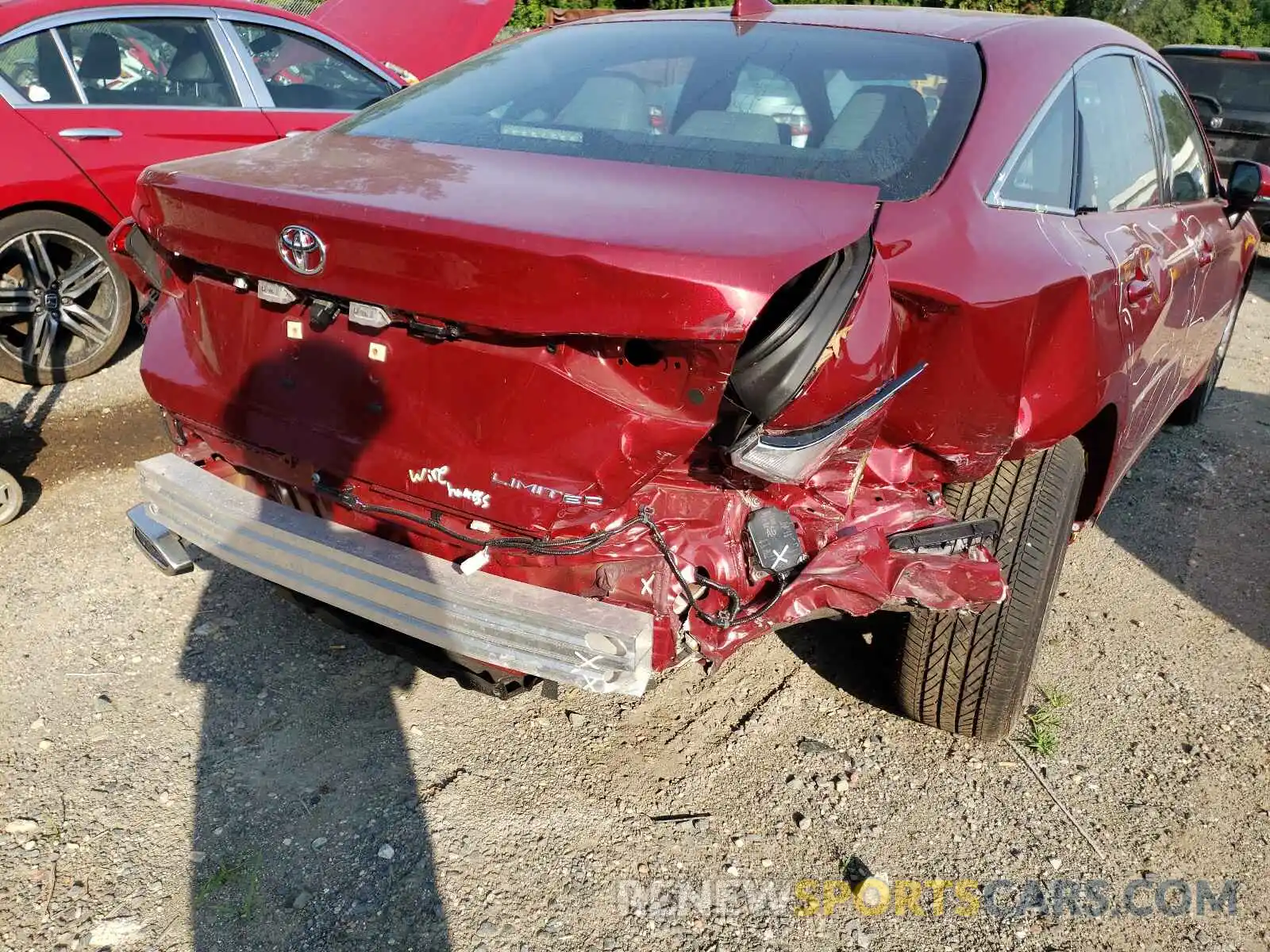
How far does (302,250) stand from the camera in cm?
195

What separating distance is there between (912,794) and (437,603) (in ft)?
4.50

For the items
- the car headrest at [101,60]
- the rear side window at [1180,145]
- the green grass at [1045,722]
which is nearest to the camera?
the green grass at [1045,722]

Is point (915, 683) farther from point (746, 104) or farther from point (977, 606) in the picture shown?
point (746, 104)

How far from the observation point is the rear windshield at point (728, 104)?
2273 mm

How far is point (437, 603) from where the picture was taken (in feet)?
6.44

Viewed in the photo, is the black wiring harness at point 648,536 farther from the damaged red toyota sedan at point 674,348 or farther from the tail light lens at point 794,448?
the tail light lens at point 794,448

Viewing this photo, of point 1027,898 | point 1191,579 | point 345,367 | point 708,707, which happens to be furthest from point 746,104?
point 1191,579

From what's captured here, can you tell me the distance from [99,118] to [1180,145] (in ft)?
15.3

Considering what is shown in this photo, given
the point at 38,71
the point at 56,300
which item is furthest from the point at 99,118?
the point at 56,300

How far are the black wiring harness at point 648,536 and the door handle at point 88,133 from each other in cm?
361

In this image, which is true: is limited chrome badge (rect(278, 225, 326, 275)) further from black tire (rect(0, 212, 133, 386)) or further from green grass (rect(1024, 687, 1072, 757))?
black tire (rect(0, 212, 133, 386))

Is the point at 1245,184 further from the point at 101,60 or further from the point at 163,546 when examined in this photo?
the point at 101,60

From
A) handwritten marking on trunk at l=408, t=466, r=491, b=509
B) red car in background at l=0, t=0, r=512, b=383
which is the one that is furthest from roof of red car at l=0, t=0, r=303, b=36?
handwritten marking on trunk at l=408, t=466, r=491, b=509

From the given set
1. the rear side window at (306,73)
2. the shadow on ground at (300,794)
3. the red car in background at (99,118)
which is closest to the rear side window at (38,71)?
the red car in background at (99,118)
